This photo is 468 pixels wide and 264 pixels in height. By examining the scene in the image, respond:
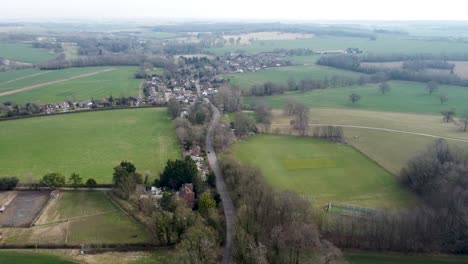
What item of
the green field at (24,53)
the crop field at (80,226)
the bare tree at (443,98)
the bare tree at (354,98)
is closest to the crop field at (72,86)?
the green field at (24,53)

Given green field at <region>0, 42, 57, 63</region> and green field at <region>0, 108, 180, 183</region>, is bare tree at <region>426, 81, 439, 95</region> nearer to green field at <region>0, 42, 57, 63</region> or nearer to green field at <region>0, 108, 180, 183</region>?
green field at <region>0, 108, 180, 183</region>

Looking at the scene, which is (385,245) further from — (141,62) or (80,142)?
(141,62)

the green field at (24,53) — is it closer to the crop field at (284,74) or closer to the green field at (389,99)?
the crop field at (284,74)

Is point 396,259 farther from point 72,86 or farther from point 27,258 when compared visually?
point 72,86

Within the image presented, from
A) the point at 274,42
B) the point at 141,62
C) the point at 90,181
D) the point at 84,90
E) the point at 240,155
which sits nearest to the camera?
the point at 90,181

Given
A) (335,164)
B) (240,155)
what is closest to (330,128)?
(335,164)

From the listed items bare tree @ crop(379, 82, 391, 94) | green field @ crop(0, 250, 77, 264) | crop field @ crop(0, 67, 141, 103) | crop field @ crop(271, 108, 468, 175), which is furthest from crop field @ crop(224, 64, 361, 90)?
green field @ crop(0, 250, 77, 264)

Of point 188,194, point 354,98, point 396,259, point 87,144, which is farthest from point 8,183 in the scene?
point 354,98
